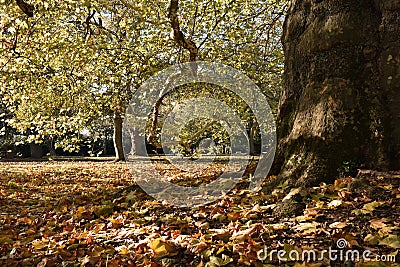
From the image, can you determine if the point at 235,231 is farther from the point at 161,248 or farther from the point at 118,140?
the point at 118,140

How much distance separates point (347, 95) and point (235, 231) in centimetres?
230

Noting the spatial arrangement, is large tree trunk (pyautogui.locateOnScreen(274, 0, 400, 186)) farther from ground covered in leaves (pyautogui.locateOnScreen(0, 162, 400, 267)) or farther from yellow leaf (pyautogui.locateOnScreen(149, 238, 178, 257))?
yellow leaf (pyautogui.locateOnScreen(149, 238, 178, 257))

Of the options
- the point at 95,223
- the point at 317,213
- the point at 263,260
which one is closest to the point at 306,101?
the point at 317,213

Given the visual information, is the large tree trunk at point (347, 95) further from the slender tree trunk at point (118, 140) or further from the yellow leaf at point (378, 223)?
the slender tree trunk at point (118, 140)

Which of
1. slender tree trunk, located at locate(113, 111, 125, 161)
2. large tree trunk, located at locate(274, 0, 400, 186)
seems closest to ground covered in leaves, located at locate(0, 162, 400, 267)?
large tree trunk, located at locate(274, 0, 400, 186)

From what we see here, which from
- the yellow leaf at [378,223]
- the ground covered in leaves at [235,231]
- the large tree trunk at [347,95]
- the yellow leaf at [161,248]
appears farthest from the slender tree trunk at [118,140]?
the yellow leaf at [378,223]

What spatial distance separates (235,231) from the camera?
3.09m

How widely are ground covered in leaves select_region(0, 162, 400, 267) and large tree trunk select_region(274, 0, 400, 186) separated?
34 cm

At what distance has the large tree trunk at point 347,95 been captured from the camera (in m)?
4.16

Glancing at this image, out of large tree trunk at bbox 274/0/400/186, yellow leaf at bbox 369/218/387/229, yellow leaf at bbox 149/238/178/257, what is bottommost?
yellow leaf at bbox 149/238/178/257

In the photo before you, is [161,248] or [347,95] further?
[347,95]

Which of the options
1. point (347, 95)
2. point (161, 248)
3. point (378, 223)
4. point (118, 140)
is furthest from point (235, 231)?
point (118, 140)

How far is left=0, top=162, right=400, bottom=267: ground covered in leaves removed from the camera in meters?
2.59

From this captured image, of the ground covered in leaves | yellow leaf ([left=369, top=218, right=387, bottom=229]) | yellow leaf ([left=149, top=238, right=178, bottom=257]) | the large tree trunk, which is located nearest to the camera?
the ground covered in leaves
